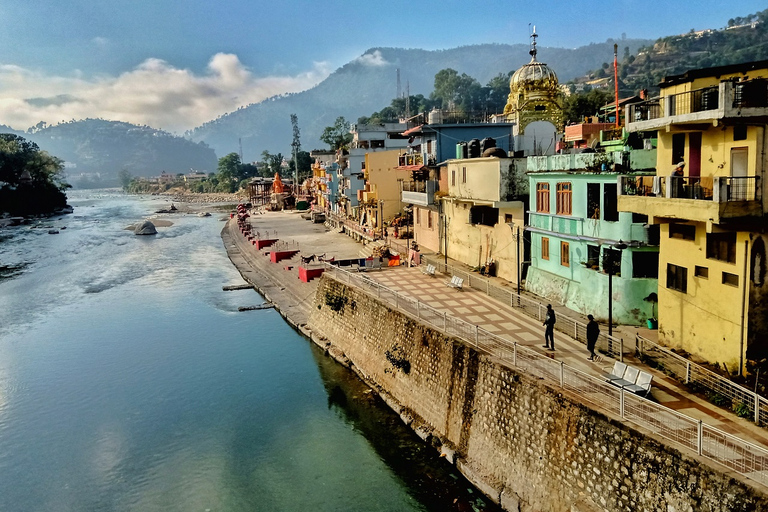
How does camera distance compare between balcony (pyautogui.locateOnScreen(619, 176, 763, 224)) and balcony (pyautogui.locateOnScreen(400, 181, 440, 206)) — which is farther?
balcony (pyautogui.locateOnScreen(400, 181, 440, 206))

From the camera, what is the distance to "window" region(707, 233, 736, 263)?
15609mm

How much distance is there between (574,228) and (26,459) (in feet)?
72.1

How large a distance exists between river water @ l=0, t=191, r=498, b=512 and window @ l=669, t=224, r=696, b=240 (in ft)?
32.2

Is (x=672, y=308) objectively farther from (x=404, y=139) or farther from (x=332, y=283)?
(x=404, y=139)

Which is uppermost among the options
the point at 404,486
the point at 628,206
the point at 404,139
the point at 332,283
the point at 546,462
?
the point at 404,139

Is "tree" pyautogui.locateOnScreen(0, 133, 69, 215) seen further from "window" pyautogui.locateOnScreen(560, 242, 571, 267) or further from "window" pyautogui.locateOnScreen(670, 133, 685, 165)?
"window" pyautogui.locateOnScreen(670, 133, 685, 165)

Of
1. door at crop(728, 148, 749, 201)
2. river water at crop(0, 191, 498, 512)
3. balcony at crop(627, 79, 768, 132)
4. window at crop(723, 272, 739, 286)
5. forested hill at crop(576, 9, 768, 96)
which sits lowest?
river water at crop(0, 191, 498, 512)

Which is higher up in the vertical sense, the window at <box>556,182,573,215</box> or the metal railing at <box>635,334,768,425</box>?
the window at <box>556,182,573,215</box>

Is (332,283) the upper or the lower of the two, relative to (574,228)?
lower

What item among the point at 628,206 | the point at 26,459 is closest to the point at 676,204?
the point at 628,206

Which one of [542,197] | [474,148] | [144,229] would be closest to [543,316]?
[542,197]

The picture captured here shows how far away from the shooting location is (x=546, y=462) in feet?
48.4

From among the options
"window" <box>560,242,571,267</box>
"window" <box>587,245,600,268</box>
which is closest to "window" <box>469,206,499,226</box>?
"window" <box>560,242,571,267</box>

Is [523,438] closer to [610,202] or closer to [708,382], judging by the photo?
A: [708,382]
